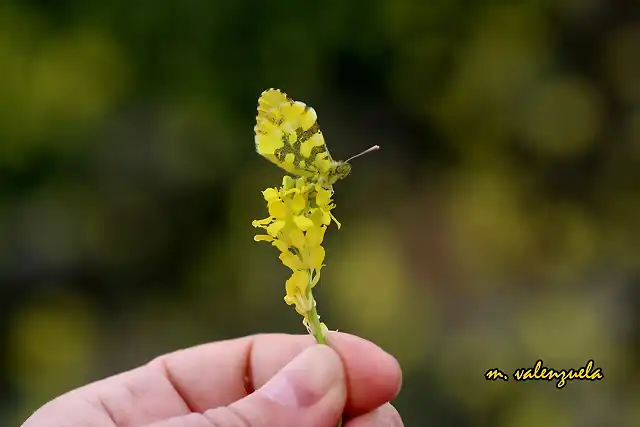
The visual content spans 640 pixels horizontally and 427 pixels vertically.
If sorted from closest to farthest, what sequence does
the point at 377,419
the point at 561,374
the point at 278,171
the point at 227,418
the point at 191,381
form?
the point at 227,418 → the point at 377,419 → the point at 191,381 → the point at 561,374 → the point at 278,171

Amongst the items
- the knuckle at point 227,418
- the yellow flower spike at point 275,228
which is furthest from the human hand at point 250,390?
the yellow flower spike at point 275,228

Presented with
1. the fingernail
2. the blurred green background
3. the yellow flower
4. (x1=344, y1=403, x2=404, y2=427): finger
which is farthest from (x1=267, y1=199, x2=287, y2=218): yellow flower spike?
the blurred green background

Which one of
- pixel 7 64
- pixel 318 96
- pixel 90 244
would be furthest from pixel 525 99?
pixel 7 64

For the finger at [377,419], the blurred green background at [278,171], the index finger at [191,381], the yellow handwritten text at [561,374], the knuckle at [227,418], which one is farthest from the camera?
the blurred green background at [278,171]

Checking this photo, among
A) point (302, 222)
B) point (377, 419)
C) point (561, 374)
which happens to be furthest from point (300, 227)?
point (561, 374)

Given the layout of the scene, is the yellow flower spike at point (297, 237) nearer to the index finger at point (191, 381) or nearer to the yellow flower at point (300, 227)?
the yellow flower at point (300, 227)

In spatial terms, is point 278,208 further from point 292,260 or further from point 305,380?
point 305,380
